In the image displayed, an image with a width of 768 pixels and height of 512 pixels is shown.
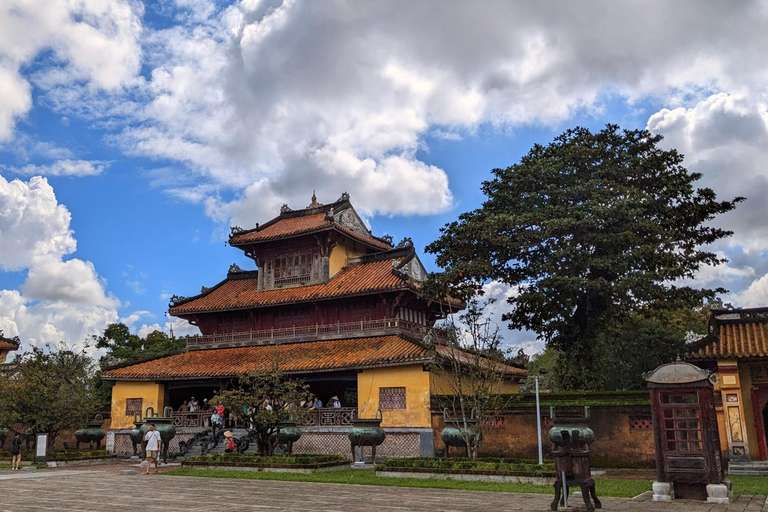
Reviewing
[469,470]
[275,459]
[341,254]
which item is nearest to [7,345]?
[341,254]

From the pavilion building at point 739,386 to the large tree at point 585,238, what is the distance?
2.04 meters

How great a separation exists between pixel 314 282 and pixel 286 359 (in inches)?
195

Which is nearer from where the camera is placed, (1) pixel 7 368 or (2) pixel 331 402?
(2) pixel 331 402

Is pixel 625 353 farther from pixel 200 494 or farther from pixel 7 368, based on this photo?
pixel 7 368

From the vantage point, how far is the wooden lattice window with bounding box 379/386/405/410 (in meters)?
24.7

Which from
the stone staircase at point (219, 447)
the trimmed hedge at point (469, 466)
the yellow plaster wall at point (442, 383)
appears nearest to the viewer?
the trimmed hedge at point (469, 466)

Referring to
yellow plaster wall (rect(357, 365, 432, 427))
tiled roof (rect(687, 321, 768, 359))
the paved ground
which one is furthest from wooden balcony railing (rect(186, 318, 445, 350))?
the paved ground

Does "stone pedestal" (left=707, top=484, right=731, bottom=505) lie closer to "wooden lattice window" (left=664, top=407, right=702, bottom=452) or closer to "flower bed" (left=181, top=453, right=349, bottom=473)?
"wooden lattice window" (left=664, top=407, right=702, bottom=452)

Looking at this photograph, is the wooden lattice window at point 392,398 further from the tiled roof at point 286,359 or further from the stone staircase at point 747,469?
the stone staircase at point 747,469

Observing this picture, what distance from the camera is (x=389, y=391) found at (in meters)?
25.0

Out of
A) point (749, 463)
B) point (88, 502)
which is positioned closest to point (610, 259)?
point (749, 463)

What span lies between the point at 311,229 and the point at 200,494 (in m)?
18.1

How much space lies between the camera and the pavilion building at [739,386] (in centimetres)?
2098

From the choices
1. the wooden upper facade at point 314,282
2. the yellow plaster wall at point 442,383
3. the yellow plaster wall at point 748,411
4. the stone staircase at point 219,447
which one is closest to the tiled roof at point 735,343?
the yellow plaster wall at point 748,411
